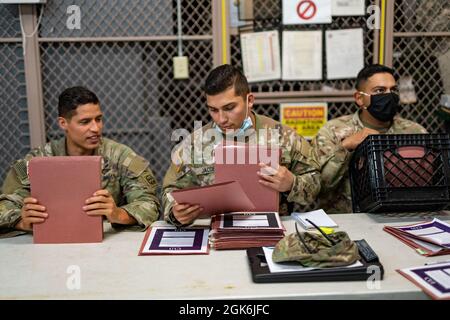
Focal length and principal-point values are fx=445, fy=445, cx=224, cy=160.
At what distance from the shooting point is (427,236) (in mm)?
1599

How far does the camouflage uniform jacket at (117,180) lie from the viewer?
6.44 ft

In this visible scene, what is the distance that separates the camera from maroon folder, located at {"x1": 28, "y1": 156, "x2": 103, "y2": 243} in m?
1.62

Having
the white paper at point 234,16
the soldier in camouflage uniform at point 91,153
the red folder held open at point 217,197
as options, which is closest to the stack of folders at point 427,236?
the red folder held open at point 217,197

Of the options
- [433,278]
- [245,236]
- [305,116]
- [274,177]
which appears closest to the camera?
[433,278]

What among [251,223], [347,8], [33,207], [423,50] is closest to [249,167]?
[251,223]

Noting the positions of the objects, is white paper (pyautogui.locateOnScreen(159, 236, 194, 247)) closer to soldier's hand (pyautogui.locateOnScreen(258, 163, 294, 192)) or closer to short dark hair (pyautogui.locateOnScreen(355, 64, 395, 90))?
soldier's hand (pyautogui.locateOnScreen(258, 163, 294, 192))

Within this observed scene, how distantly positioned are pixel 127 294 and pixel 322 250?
59cm

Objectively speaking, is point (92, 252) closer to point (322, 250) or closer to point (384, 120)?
point (322, 250)

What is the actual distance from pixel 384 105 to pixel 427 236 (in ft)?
3.33

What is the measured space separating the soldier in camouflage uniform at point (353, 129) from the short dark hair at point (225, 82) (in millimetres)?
598

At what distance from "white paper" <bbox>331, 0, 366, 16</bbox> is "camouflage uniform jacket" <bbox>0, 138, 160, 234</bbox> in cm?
166

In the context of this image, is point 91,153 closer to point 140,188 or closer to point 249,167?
point 140,188

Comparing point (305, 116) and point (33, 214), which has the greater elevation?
point (305, 116)

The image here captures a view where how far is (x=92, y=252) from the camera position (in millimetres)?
1581
